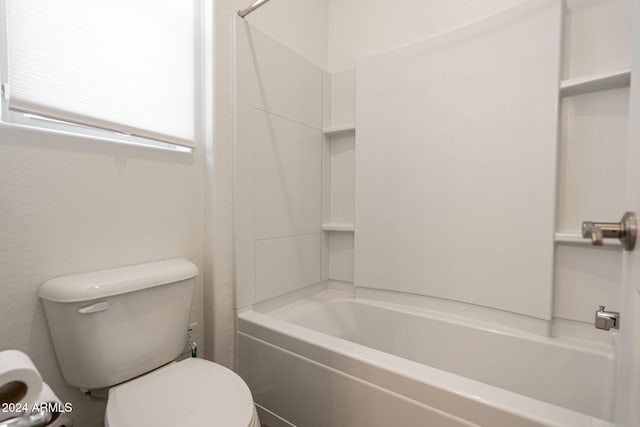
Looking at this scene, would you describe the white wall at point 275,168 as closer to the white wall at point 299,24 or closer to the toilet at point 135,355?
the white wall at point 299,24

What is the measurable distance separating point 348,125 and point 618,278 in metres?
1.52

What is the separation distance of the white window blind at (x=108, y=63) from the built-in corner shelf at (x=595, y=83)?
1.65 m

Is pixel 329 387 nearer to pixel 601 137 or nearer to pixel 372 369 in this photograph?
pixel 372 369

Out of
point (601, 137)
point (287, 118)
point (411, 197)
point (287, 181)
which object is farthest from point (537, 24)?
point (287, 181)

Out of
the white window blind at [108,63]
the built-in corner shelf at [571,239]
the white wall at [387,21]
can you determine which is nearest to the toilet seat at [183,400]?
the white window blind at [108,63]

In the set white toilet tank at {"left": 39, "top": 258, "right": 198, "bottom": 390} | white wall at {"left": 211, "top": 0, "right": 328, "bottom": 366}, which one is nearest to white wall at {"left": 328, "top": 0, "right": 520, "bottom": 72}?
white wall at {"left": 211, "top": 0, "right": 328, "bottom": 366}

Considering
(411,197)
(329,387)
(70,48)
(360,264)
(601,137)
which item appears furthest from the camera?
(360,264)

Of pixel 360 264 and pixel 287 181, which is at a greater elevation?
pixel 287 181

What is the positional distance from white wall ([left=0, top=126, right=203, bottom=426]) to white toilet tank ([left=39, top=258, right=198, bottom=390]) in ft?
0.19

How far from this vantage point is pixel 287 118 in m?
1.70

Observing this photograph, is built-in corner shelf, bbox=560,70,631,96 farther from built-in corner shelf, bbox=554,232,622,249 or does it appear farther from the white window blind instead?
the white window blind

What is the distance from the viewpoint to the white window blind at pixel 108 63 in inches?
35.9

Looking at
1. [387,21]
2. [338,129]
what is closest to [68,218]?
[338,129]

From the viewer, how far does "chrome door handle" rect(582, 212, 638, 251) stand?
0.47 meters
